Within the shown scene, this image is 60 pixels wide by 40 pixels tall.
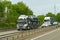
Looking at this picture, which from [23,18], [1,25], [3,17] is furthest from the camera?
[3,17]

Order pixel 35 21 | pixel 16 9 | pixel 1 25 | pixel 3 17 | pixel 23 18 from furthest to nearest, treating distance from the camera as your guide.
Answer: pixel 16 9 < pixel 3 17 < pixel 1 25 < pixel 35 21 < pixel 23 18

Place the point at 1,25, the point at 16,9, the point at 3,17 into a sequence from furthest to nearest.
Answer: the point at 16,9, the point at 3,17, the point at 1,25

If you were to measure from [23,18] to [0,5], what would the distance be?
2326cm

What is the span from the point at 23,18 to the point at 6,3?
2848cm

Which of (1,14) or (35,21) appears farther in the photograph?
(1,14)

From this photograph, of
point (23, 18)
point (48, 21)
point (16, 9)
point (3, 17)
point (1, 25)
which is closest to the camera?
point (23, 18)

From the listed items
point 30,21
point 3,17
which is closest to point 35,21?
point 30,21

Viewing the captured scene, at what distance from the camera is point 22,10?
10038 cm

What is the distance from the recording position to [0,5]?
74375 mm

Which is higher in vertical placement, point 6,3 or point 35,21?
point 6,3

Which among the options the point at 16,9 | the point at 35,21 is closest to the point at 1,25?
the point at 35,21

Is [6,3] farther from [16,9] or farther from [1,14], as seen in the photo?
[16,9]

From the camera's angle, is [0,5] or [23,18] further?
[0,5]

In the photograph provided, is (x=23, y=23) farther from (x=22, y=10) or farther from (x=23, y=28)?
(x=22, y=10)
